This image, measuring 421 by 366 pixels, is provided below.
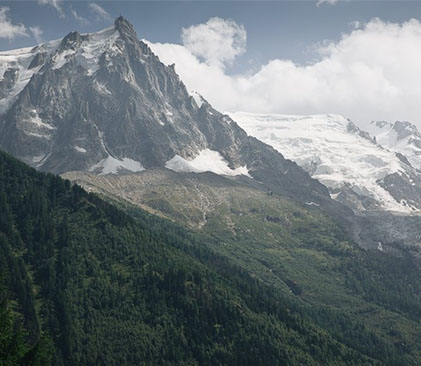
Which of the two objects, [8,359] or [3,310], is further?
[3,310]

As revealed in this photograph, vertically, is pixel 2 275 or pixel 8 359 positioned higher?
pixel 2 275

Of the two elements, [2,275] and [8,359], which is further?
[2,275]

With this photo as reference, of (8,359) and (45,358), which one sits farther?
(45,358)

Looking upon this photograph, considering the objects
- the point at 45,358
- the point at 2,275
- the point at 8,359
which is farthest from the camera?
the point at 2,275

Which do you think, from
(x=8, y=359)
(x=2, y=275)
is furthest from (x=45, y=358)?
(x=2, y=275)

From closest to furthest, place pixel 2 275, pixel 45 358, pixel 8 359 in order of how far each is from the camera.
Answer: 1. pixel 8 359
2. pixel 45 358
3. pixel 2 275

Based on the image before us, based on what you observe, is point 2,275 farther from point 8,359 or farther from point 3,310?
point 8,359

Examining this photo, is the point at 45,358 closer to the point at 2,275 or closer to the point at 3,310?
the point at 3,310

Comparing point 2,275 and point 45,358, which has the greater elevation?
point 2,275

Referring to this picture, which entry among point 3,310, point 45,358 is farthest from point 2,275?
point 45,358
